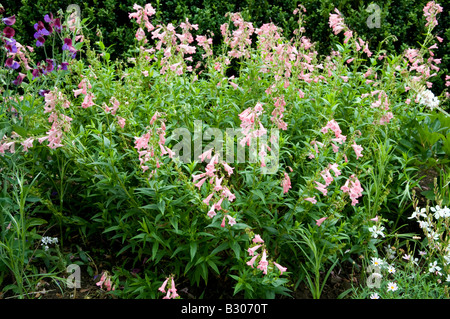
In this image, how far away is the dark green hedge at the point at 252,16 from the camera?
21.3ft

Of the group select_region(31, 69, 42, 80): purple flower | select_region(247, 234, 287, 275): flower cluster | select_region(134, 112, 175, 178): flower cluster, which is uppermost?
select_region(31, 69, 42, 80): purple flower

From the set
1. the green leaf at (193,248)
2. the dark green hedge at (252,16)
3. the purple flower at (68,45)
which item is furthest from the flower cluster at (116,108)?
the dark green hedge at (252,16)

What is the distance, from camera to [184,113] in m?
3.95

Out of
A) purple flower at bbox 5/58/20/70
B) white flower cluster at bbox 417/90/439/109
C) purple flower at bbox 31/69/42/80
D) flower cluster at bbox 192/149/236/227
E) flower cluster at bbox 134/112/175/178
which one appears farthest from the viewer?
white flower cluster at bbox 417/90/439/109

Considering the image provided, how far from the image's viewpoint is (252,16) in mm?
6930

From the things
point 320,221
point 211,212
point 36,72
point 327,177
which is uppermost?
point 36,72

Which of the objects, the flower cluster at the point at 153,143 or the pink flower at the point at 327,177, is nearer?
the flower cluster at the point at 153,143

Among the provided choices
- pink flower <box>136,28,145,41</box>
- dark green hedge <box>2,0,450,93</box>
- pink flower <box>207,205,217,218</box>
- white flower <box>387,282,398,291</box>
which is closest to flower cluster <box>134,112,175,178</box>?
pink flower <box>207,205,217,218</box>

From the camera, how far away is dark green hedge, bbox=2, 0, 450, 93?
21.3 feet

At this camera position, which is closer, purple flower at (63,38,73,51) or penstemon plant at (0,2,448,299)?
penstemon plant at (0,2,448,299)

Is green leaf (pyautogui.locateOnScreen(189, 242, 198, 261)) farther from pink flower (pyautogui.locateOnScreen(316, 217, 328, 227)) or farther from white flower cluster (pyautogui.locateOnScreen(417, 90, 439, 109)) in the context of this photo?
white flower cluster (pyautogui.locateOnScreen(417, 90, 439, 109))

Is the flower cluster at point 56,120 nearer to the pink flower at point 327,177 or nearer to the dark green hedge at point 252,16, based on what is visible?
the pink flower at point 327,177

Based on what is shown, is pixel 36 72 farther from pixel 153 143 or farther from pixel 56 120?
pixel 153 143

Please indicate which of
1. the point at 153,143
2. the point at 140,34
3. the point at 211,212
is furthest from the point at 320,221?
the point at 140,34
